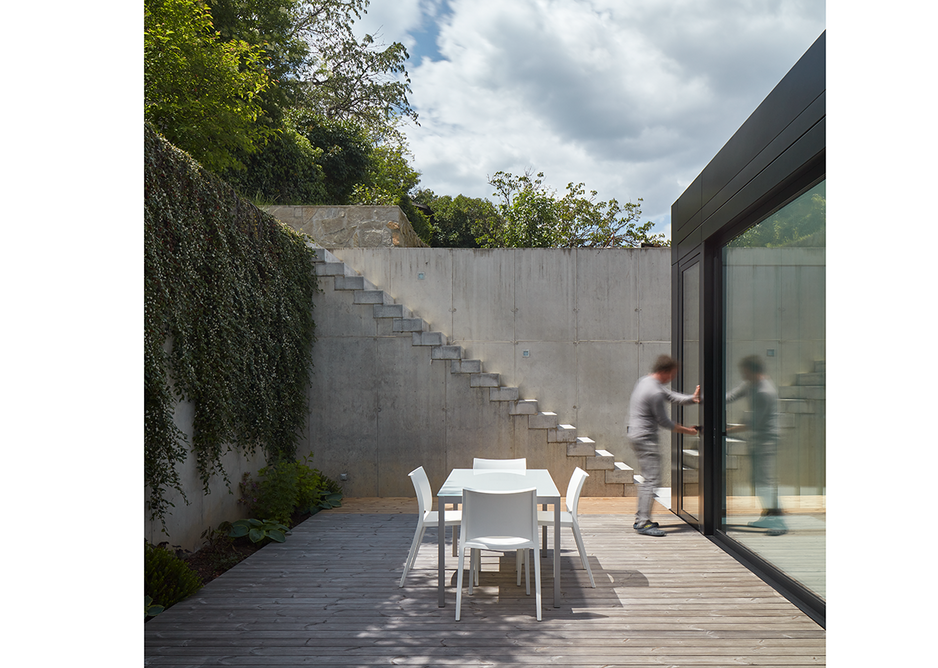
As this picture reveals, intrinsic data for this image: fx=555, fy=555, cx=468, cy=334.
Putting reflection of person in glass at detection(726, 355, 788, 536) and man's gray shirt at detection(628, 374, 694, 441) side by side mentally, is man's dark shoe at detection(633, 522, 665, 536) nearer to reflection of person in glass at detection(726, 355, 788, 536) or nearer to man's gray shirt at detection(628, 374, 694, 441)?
man's gray shirt at detection(628, 374, 694, 441)

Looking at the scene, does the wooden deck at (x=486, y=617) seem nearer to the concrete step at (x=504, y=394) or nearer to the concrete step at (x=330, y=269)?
the concrete step at (x=504, y=394)

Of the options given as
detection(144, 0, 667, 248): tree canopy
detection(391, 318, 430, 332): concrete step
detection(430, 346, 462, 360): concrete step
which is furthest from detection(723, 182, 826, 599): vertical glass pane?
detection(144, 0, 667, 248): tree canopy

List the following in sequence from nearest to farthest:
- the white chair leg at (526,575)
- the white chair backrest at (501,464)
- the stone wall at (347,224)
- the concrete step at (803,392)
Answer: the concrete step at (803,392) → the white chair leg at (526,575) → the white chair backrest at (501,464) → the stone wall at (347,224)

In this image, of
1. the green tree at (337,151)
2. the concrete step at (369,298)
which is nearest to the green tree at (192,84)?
the concrete step at (369,298)

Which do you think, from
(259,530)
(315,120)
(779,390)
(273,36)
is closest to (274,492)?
(259,530)

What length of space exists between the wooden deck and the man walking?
0.51 m

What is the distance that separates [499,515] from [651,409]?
2567 millimetres

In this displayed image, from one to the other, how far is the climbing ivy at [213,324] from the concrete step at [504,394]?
8.45 feet

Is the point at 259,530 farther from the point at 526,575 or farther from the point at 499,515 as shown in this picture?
the point at 499,515

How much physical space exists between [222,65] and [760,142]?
19.2 ft

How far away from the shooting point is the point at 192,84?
6395mm

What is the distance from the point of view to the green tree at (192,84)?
6.14 metres
